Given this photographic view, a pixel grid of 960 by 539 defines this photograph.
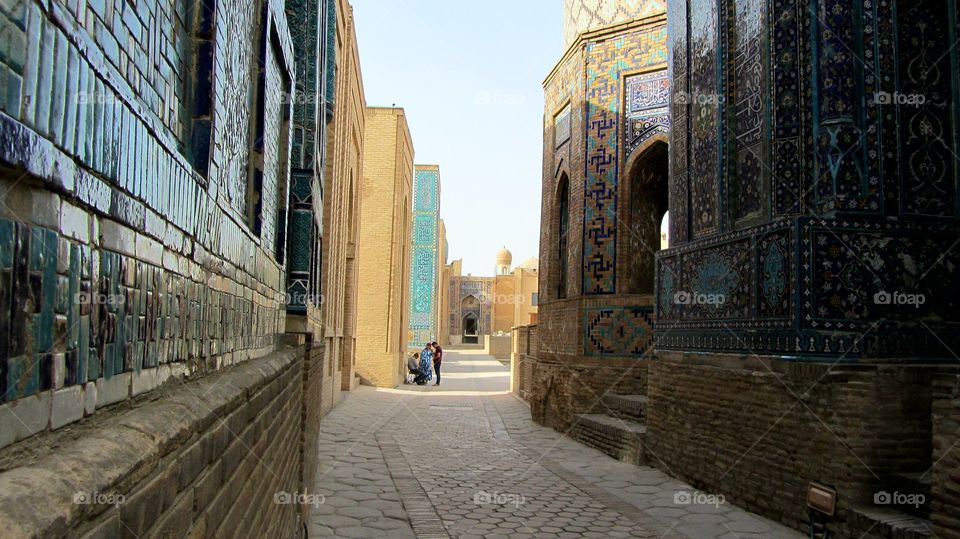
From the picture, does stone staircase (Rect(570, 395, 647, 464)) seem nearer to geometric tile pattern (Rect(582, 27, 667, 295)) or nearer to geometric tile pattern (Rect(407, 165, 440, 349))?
→ geometric tile pattern (Rect(582, 27, 667, 295))

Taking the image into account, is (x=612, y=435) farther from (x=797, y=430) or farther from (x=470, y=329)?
(x=470, y=329)

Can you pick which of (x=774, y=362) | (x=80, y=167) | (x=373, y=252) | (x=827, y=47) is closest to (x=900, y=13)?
(x=827, y=47)

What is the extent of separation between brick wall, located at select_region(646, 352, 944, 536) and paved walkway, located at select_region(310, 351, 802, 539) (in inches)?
9.9

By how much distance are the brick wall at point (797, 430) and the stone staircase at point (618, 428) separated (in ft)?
4.10

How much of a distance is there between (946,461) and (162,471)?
160 inches

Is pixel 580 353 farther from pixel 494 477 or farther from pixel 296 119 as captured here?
pixel 296 119

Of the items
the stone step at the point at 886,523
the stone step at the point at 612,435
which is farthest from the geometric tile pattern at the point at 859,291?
the stone step at the point at 612,435

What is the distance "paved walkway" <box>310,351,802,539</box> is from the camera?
5.35 m

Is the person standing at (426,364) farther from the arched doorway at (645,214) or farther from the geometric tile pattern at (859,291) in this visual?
the geometric tile pattern at (859,291)

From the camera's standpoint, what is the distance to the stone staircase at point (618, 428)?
26.6ft

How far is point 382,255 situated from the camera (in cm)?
2011

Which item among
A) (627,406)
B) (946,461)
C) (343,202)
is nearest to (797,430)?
(946,461)

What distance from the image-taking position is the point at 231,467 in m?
1.92

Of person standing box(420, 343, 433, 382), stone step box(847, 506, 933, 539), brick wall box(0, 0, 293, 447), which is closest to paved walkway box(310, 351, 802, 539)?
stone step box(847, 506, 933, 539)
